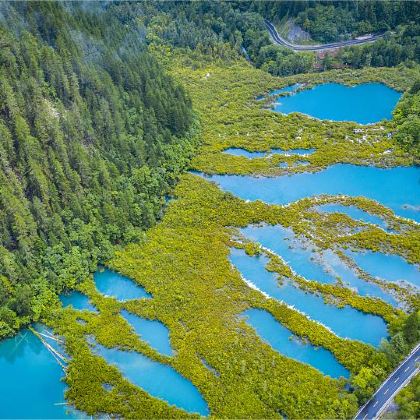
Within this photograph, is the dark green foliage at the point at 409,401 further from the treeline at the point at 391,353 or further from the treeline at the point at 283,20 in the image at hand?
the treeline at the point at 283,20

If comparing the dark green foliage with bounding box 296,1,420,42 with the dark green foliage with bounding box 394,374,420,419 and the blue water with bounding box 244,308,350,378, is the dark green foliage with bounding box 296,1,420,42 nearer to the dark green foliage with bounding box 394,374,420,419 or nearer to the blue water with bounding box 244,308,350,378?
the blue water with bounding box 244,308,350,378

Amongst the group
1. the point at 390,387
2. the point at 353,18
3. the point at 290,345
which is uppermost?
the point at 353,18

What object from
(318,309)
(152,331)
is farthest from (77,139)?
(318,309)

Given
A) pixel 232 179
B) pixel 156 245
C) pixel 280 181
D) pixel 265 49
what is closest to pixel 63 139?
pixel 156 245

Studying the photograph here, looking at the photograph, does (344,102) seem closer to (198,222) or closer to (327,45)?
(327,45)

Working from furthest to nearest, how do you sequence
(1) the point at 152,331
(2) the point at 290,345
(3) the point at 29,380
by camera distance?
(1) the point at 152,331 → (2) the point at 290,345 → (3) the point at 29,380

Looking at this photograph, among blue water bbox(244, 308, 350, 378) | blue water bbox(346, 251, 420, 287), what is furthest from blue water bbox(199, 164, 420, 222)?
blue water bbox(244, 308, 350, 378)

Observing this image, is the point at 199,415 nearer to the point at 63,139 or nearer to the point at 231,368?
the point at 231,368
